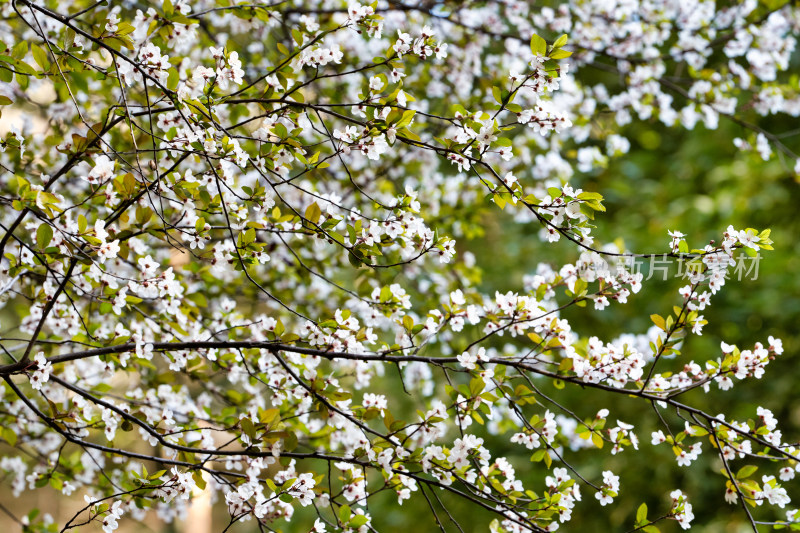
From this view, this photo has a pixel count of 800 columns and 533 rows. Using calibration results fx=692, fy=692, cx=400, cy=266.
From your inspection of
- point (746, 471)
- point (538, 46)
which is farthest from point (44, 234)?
point (746, 471)

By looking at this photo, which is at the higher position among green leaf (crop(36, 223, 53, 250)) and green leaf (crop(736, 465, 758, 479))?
green leaf (crop(36, 223, 53, 250))

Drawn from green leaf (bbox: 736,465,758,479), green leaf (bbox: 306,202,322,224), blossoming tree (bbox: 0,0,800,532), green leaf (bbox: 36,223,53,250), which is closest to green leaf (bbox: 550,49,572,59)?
blossoming tree (bbox: 0,0,800,532)

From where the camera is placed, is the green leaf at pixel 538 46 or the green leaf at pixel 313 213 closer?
the green leaf at pixel 538 46

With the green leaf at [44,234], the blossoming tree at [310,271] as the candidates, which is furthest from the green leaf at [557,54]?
the green leaf at [44,234]

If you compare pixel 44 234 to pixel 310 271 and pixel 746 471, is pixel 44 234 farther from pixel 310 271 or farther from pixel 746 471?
pixel 746 471

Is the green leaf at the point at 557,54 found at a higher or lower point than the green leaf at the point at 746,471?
higher

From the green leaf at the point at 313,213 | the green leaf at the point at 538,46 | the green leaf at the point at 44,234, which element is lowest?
the green leaf at the point at 44,234

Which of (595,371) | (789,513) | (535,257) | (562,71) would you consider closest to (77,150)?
(562,71)

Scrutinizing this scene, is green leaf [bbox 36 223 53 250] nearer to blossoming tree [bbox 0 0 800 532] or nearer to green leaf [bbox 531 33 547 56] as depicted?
blossoming tree [bbox 0 0 800 532]

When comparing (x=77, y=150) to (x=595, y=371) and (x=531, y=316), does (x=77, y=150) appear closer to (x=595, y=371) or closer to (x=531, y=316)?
(x=531, y=316)

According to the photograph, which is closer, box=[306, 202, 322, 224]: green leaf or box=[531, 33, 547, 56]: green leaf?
box=[531, 33, 547, 56]: green leaf

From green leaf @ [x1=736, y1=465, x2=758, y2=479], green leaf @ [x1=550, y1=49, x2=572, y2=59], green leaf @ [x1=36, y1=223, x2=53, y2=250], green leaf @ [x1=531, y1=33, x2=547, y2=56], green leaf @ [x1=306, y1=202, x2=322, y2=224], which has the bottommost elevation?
green leaf @ [x1=736, y1=465, x2=758, y2=479]

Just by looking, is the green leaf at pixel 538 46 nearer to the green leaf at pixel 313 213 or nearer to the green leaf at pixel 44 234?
the green leaf at pixel 313 213

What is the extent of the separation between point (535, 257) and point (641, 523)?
174 inches
